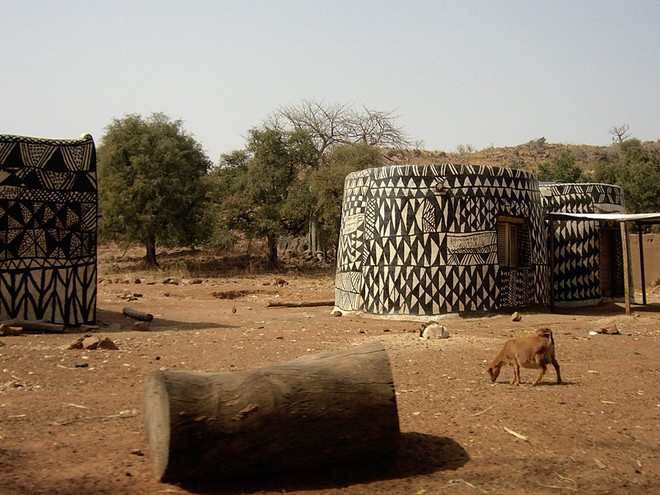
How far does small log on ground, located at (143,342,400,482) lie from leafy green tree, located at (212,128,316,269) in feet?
79.1

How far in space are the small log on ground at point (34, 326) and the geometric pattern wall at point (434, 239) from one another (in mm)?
6994

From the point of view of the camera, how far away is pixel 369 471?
4.91 m

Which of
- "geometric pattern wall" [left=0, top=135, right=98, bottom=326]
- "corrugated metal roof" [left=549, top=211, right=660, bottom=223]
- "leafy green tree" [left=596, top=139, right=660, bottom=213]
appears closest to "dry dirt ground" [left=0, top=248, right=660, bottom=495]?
"geometric pattern wall" [left=0, top=135, right=98, bottom=326]

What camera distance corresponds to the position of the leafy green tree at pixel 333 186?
1126 inches

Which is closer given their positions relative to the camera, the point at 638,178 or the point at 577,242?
the point at 577,242

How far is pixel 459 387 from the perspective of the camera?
7.45m

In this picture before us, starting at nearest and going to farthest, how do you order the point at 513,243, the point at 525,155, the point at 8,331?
the point at 8,331, the point at 513,243, the point at 525,155

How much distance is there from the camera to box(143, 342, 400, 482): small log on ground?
4.41 metres

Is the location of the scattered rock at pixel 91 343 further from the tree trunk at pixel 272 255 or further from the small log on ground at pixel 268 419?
the tree trunk at pixel 272 255

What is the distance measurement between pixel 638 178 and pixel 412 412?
30716mm

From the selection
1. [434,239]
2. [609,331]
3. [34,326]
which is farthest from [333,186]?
[34,326]

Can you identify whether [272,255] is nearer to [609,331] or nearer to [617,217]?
[617,217]

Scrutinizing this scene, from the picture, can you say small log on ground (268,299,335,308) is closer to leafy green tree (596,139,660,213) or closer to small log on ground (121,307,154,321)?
small log on ground (121,307,154,321)

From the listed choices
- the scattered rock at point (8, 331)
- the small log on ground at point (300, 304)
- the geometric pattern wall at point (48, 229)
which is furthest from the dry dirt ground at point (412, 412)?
the small log on ground at point (300, 304)
